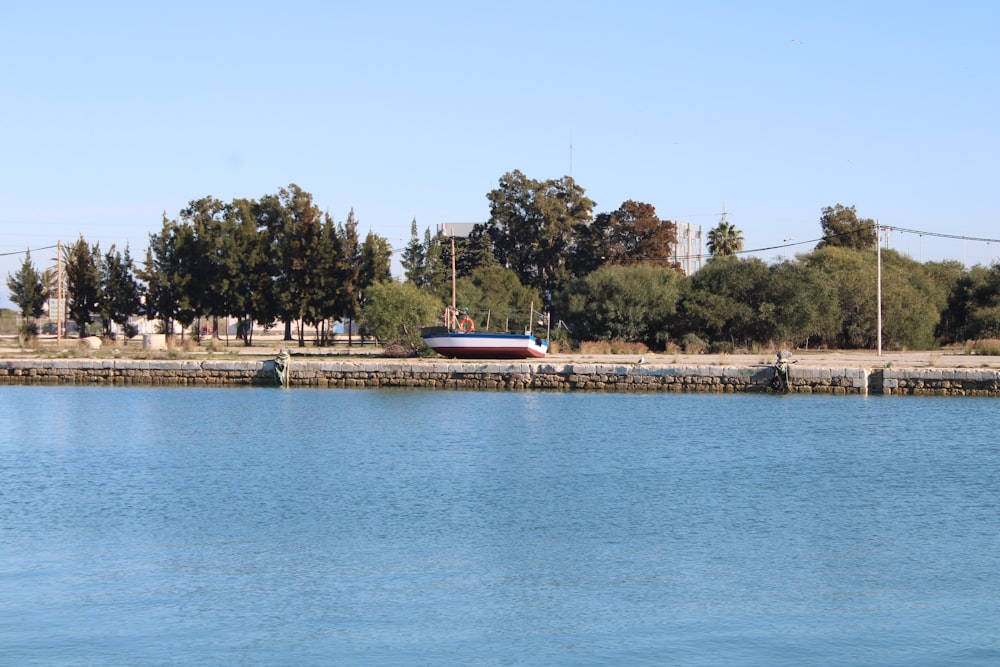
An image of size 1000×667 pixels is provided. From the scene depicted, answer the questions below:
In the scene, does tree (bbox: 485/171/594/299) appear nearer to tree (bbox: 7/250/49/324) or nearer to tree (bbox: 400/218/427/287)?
tree (bbox: 400/218/427/287)

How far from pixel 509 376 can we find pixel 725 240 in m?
33.8

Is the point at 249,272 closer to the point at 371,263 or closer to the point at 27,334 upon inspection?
the point at 371,263

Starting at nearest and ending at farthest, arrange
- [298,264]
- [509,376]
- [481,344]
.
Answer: [509,376]
[481,344]
[298,264]

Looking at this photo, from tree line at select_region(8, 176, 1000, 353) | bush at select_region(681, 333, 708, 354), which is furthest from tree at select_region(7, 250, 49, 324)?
bush at select_region(681, 333, 708, 354)

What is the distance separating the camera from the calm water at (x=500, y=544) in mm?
9773

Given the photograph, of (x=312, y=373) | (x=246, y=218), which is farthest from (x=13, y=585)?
(x=246, y=218)

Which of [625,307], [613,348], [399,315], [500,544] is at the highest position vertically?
[625,307]

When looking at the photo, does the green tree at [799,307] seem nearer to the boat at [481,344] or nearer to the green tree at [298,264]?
the boat at [481,344]

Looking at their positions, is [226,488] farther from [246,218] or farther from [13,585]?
[246,218]

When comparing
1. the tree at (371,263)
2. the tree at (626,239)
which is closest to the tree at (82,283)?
the tree at (371,263)

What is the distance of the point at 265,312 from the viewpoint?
49.7 metres

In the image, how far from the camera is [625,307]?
143ft

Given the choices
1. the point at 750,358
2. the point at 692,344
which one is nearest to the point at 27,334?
the point at 692,344

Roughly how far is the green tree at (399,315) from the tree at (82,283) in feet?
57.4
